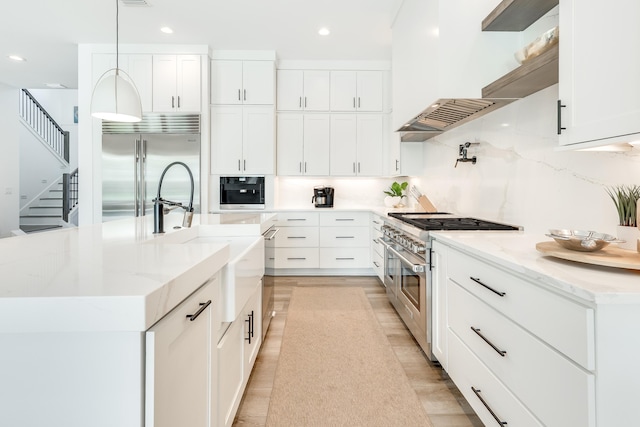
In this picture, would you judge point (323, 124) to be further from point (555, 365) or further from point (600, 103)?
point (555, 365)

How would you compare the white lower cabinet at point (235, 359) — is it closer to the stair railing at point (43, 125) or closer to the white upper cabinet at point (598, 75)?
the white upper cabinet at point (598, 75)

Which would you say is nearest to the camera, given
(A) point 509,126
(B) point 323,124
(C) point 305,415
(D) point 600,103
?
(D) point 600,103

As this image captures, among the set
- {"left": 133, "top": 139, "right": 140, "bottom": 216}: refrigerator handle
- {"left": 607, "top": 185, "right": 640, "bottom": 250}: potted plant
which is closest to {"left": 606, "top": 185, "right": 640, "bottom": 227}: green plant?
{"left": 607, "top": 185, "right": 640, "bottom": 250}: potted plant

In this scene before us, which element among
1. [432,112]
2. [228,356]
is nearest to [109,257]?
[228,356]

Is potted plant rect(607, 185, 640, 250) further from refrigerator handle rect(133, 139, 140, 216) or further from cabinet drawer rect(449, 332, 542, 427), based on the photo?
refrigerator handle rect(133, 139, 140, 216)

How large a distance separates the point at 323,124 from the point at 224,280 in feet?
11.9

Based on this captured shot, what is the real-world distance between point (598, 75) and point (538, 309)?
850mm

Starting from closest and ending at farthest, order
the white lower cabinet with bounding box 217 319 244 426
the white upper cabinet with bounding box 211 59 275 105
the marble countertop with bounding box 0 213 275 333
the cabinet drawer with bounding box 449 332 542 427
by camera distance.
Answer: the marble countertop with bounding box 0 213 275 333, the cabinet drawer with bounding box 449 332 542 427, the white lower cabinet with bounding box 217 319 244 426, the white upper cabinet with bounding box 211 59 275 105

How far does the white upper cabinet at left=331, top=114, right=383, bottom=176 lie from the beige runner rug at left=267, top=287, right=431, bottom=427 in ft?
7.18

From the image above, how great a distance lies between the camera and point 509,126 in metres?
2.30

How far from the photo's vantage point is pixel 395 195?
4566 mm

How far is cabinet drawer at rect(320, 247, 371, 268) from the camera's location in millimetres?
4387

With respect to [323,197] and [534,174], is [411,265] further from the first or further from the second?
[323,197]

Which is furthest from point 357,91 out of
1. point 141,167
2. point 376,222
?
point 141,167
